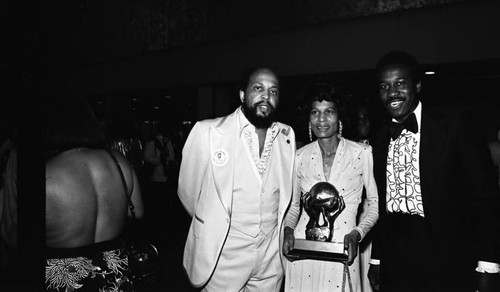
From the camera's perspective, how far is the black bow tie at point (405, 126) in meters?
2.35

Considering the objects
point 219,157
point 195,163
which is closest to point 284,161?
point 219,157

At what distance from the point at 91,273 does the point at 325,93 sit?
178 centimetres

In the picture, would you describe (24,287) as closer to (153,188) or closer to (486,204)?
(486,204)

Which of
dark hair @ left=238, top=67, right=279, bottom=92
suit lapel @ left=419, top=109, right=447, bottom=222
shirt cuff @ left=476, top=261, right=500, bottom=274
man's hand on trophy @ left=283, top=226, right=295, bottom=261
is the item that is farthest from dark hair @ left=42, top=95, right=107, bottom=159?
Answer: shirt cuff @ left=476, top=261, right=500, bottom=274

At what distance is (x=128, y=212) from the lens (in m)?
Answer: 2.40

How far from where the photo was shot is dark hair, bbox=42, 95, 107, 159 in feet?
6.43

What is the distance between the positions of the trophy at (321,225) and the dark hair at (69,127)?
131cm

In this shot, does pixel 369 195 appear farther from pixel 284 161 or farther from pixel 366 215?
pixel 284 161

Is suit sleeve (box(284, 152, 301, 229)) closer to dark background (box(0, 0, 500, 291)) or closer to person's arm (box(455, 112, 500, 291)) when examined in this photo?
dark background (box(0, 0, 500, 291))

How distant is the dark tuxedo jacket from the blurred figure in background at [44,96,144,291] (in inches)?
63.5

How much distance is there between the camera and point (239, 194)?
103 inches

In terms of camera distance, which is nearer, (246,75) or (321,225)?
(321,225)

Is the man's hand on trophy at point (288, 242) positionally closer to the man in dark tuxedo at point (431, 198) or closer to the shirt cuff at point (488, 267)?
the man in dark tuxedo at point (431, 198)

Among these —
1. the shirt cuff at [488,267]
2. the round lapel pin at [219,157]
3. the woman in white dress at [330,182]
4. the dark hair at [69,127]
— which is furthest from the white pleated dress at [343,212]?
the dark hair at [69,127]
